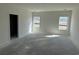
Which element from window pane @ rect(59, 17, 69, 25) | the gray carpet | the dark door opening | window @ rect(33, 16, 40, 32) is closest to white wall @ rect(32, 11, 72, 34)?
window pane @ rect(59, 17, 69, 25)

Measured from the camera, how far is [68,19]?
38.4 feet

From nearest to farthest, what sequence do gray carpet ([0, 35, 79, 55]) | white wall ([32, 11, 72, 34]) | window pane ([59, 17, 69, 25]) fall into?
gray carpet ([0, 35, 79, 55]) → white wall ([32, 11, 72, 34]) → window pane ([59, 17, 69, 25])

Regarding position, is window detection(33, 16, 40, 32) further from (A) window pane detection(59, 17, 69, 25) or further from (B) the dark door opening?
(B) the dark door opening

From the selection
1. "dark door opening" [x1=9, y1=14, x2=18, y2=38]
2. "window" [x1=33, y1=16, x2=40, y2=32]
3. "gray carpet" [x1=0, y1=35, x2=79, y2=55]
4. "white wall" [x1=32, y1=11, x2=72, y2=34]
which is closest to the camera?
"gray carpet" [x1=0, y1=35, x2=79, y2=55]

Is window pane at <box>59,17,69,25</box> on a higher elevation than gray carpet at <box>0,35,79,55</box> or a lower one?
higher

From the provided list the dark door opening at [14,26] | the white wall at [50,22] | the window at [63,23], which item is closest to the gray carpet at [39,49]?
the dark door opening at [14,26]

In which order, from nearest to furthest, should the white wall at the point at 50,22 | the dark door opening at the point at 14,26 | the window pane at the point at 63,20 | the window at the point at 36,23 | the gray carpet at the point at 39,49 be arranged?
the gray carpet at the point at 39,49
the dark door opening at the point at 14,26
the white wall at the point at 50,22
the window pane at the point at 63,20
the window at the point at 36,23

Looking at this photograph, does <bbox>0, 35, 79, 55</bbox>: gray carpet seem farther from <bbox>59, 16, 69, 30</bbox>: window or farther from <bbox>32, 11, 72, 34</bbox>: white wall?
<bbox>59, 16, 69, 30</bbox>: window

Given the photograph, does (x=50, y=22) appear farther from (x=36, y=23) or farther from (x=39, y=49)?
(x=39, y=49)

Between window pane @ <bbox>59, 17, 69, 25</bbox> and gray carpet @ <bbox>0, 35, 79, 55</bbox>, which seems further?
window pane @ <bbox>59, 17, 69, 25</bbox>

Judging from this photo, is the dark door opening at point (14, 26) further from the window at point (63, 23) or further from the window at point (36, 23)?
the window at point (63, 23)

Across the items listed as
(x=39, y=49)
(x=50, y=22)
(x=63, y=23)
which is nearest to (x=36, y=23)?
(x=50, y=22)
